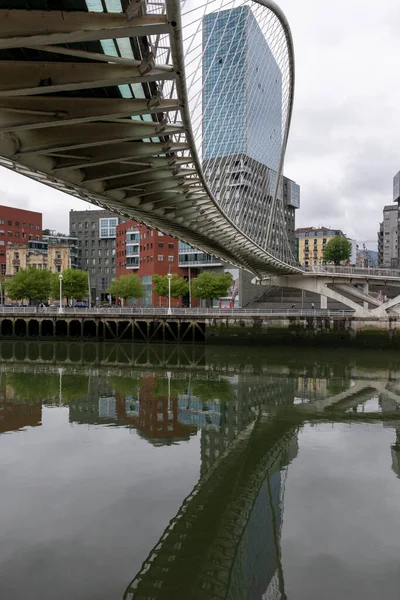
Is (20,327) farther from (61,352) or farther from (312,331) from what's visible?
(312,331)

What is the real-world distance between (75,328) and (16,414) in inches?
1129

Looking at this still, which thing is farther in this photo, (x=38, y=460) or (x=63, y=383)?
(x=63, y=383)

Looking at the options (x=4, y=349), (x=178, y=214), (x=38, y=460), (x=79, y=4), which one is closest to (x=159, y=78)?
(x=79, y=4)

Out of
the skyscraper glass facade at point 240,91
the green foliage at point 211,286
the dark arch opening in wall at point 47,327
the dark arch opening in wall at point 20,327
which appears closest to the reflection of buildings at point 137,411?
the skyscraper glass facade at point 240,91

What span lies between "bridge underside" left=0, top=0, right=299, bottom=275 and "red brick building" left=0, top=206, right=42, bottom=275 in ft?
232

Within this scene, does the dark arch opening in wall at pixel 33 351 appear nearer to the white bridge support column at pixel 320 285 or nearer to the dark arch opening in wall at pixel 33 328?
the dark arch opening in wall at pixel 33 328

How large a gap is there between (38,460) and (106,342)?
31.4 meters

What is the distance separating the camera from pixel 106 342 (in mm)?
42156

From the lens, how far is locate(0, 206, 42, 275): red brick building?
8075cm

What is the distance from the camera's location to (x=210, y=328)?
39.9 meters

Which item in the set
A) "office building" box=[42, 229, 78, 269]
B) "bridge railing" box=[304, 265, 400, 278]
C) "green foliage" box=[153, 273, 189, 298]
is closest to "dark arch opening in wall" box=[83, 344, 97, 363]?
"bridge railing" box=[304, 265, 400, 278]

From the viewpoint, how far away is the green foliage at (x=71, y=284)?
6167 cm

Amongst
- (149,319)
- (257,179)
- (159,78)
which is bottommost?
(149,319)

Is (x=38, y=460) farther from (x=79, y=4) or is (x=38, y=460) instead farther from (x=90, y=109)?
(x=79, y=4)
